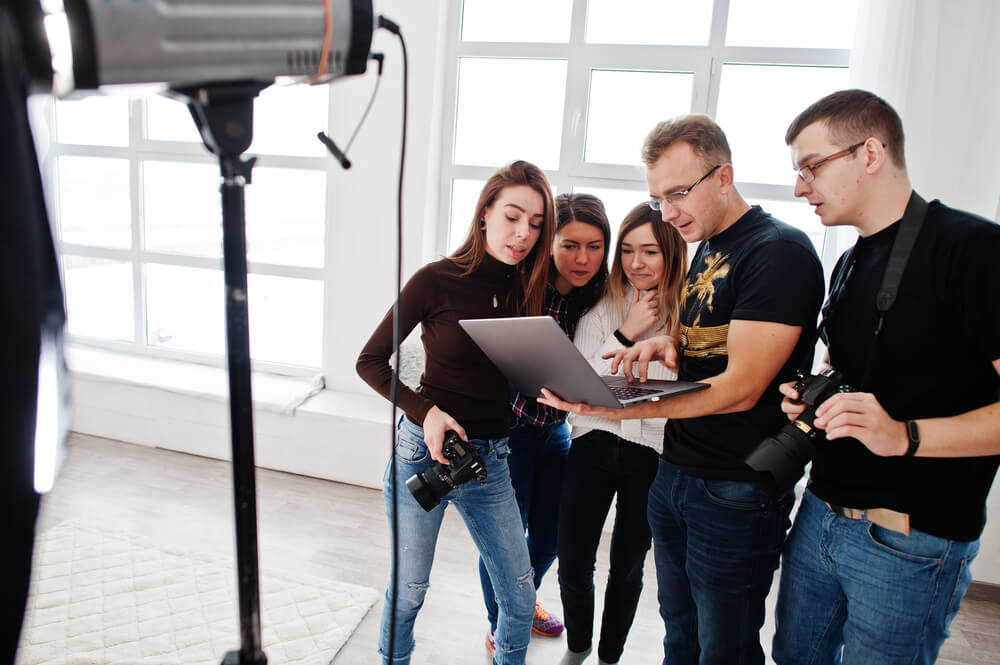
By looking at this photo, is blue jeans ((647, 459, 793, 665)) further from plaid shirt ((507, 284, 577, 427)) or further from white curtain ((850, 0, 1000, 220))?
white curtain ((850, 0, 1000, 220))

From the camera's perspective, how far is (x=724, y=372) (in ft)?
3.84

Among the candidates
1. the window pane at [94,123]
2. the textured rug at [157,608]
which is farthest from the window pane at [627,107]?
the window pane at [94,123]

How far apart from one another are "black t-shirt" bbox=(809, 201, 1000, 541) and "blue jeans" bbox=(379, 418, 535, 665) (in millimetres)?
Result: 710

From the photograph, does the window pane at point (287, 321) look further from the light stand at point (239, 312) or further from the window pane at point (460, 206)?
the light stand at point (239, 312)

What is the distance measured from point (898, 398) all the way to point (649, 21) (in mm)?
2305

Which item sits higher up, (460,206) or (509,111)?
(509,111)

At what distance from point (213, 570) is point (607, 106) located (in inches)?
102

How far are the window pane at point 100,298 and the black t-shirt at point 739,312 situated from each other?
3.66 meters

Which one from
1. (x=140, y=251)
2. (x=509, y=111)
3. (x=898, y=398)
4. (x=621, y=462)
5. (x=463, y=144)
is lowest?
(x=621, y=462)

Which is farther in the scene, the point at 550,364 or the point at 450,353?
the point at 450,353

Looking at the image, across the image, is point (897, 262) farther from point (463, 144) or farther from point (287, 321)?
point (287, 321)

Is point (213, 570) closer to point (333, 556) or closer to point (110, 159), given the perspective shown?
point (333, 556)

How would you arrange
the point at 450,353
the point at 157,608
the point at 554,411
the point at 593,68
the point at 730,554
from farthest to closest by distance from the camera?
1. the point at 593,68
2. the point at 157,608
3. the point at 554,411
4. the point at 450,353
5. the point at 730,554

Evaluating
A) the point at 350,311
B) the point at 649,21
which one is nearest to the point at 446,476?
the point at 350,311
